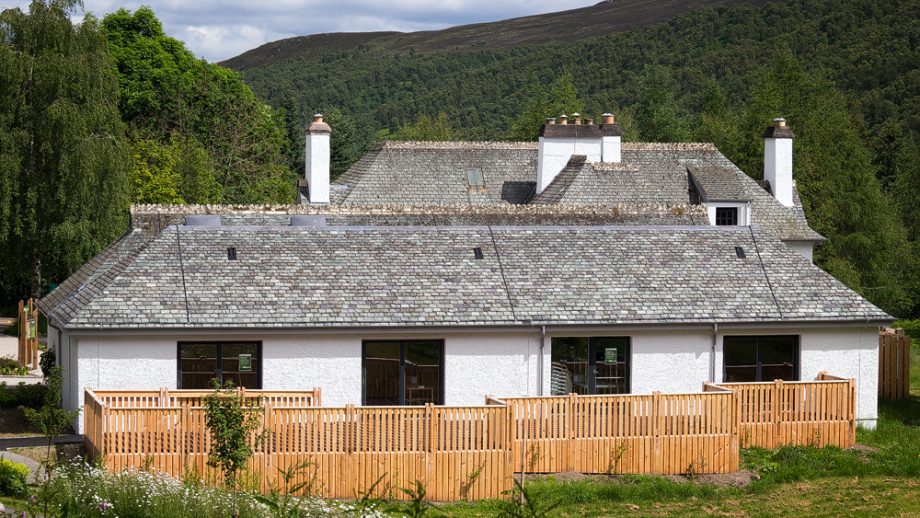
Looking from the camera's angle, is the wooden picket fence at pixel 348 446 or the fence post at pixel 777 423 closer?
the wooden picket fence at pixel 348 446

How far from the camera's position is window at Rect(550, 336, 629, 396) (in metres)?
23.2

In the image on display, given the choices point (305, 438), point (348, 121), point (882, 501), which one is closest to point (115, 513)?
point (305, 438)

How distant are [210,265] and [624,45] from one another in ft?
352

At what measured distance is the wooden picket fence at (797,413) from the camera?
72.0 feet

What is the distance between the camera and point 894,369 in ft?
91.0

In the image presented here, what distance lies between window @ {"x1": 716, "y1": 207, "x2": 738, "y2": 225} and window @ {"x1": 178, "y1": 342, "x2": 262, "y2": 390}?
21662mm

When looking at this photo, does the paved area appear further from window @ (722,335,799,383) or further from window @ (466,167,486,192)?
window @ (466,167,486,192)

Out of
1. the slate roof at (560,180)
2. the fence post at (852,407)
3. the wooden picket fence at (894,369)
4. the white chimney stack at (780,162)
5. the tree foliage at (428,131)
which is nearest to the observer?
the fence post at (852,407)

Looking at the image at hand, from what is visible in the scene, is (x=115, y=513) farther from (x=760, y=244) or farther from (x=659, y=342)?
(x=760, y=244)

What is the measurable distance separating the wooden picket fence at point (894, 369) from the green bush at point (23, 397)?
16404 mm

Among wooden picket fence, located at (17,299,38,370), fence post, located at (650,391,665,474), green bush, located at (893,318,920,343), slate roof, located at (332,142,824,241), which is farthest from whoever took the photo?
green bush, located at (893,318,920,343)

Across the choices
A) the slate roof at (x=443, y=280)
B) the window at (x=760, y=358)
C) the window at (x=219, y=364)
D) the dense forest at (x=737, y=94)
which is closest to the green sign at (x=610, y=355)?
the slate roof at (x=443, y=280)

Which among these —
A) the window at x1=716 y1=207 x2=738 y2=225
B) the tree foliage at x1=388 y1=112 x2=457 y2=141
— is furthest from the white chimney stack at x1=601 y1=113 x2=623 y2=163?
the tree foliage at x1=388 y1=112 x2=457 y2=141

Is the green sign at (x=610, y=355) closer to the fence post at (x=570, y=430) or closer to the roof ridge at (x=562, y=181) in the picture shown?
the fence post at (x=570, y=430)
